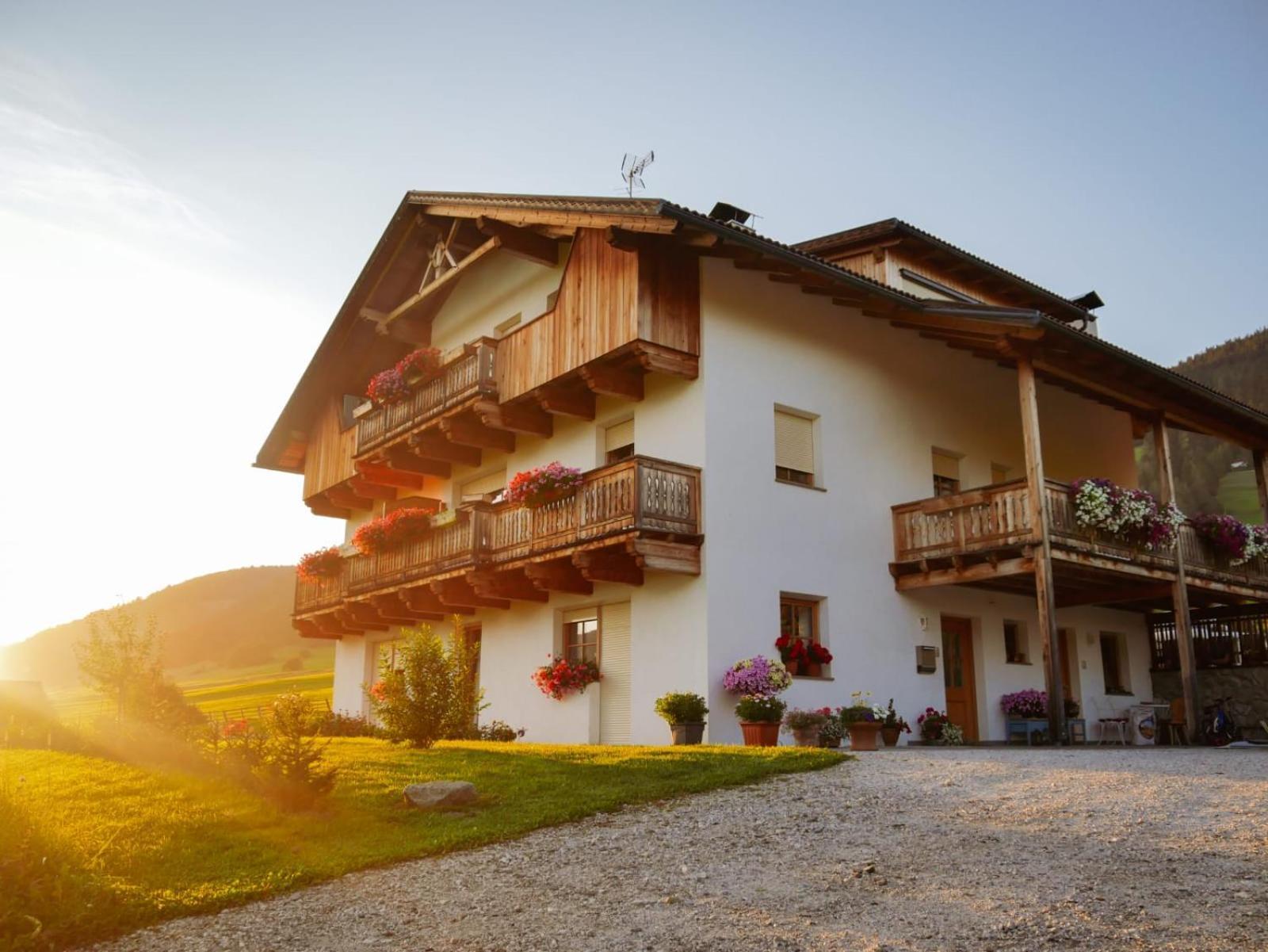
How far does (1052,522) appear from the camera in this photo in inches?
685

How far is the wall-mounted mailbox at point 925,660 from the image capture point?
1931 centimetres

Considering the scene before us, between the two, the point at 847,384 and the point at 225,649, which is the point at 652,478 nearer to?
the point at 847,384

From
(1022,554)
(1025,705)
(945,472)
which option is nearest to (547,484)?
(1022,554)

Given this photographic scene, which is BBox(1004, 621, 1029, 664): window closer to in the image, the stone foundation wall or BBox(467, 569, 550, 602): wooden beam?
the stone foundation wall

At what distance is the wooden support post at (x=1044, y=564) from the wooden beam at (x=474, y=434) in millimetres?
9664

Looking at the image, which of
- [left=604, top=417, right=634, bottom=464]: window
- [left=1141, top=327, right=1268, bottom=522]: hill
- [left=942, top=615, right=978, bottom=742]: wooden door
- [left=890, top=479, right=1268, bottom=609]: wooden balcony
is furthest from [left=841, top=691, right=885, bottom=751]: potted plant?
[left=1141, top=327, right=1268, bottom=522]: hill

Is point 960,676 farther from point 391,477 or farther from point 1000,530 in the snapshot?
point 391,477

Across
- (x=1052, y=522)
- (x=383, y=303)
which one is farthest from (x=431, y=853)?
(x=383, y=303)

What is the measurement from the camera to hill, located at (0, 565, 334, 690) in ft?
267

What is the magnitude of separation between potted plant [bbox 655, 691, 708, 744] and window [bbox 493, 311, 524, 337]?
9003 mm

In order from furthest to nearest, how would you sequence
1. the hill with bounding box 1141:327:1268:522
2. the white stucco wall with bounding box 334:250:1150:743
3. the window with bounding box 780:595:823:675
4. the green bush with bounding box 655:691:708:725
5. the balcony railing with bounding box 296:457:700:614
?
the hill with bounding box 1141:327:1268:522
the window with bounding box 780:595:823:675
the white stucco wall with bounding box 334:250:1150:743
the balcony railing with bounding box 296:457:700:614
the green bush with bounding box 655:691:708:725

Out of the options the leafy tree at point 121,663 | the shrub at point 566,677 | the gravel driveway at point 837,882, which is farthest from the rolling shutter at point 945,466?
the leafy tree at point 121,663

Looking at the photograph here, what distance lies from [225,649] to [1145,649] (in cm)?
7582

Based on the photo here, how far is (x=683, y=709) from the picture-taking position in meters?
15.9
